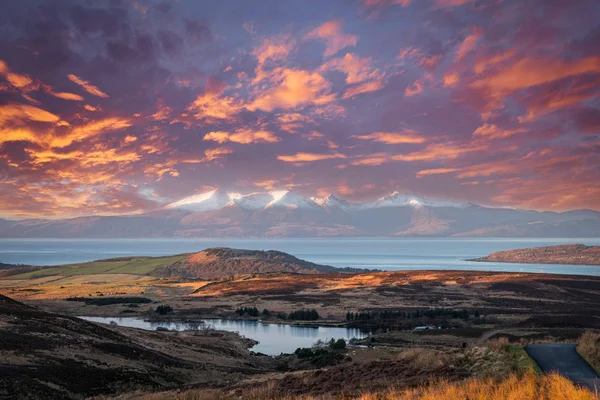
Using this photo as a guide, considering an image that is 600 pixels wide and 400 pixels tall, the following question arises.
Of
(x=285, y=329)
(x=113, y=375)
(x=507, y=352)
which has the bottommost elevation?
(x=285, y=329)

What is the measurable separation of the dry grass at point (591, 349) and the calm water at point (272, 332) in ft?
144

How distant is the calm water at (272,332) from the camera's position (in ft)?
220

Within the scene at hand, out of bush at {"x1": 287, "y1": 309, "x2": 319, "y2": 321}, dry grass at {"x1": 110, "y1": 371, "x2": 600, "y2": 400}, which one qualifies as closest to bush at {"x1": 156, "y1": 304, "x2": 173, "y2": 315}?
bush at {"x1": 287, "y1": 309, "x2": 319, "y2": 321}

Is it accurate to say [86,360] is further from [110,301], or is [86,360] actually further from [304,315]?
[110,301]

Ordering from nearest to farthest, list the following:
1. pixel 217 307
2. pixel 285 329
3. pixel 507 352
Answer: pixel 507 352 < pixel 285 329 < pixel 217 307

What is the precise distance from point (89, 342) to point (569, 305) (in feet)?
325

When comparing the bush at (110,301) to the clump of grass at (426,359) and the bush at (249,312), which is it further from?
the clump of grass at (426,359)

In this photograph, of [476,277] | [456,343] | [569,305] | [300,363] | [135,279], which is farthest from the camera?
[135,279]

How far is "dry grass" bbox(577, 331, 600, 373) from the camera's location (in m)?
19.0

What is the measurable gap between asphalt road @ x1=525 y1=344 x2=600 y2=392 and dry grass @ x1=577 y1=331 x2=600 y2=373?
23 centimetres

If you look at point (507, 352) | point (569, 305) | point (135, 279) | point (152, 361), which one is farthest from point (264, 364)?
point (135, 279)

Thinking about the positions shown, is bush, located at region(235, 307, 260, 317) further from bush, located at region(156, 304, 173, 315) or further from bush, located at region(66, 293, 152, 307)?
bush, located at region(66, 293, 152, 307)

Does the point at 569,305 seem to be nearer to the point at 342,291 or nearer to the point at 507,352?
the point at 342,291

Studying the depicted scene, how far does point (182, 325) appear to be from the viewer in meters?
88.8
